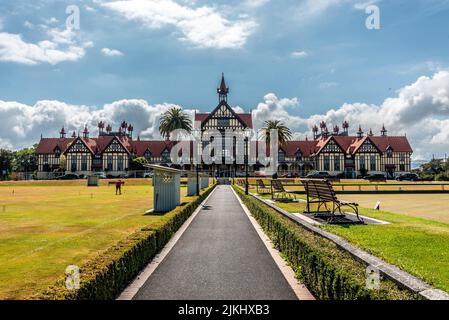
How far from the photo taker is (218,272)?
25.7 ft

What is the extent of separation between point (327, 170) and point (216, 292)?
8347cm

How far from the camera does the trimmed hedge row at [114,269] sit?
4921mm

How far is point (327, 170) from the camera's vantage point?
86.8 meters

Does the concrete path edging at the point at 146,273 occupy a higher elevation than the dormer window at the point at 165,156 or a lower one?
lower

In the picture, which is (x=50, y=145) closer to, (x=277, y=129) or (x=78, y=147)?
(x=78, y=147)

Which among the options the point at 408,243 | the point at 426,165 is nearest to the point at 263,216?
the point at 408,243

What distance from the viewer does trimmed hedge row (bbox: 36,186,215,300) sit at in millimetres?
4921

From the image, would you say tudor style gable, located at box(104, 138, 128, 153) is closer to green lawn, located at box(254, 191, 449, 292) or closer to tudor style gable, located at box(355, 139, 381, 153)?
tudor style gable, located at box(355, 139, 381, 153)

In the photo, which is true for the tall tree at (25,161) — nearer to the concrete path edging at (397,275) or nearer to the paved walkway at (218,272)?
the paved walkway at (218,272)

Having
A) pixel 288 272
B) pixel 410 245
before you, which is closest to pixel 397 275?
pixel 288 272

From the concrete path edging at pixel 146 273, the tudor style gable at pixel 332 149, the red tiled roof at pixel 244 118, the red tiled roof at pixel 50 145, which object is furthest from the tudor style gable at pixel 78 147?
the concrete path edging at pixel 146 273

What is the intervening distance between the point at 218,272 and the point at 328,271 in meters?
2.84

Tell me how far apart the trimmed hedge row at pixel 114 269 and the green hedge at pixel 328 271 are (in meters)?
3.20

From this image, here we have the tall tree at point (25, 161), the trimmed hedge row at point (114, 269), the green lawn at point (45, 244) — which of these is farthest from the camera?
the tall tree at point (25, 161)
